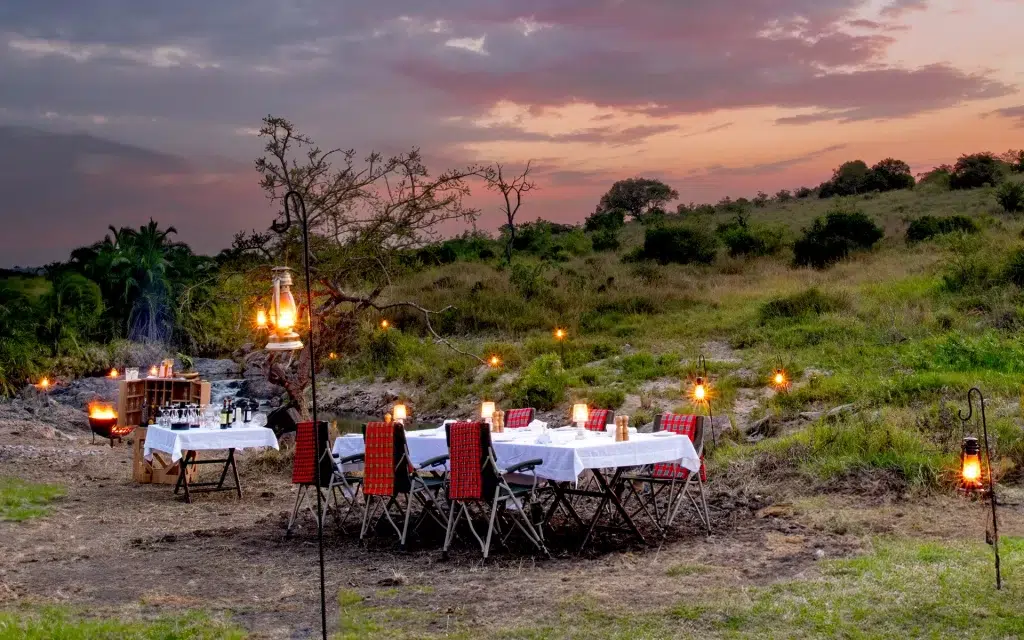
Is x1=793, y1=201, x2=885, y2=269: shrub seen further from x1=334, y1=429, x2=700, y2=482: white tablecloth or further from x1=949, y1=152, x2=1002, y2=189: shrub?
x1=334, y1=429, x2=700, y2=482: white tablecloth

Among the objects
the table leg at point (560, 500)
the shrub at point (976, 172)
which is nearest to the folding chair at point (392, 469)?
the table leg at point (560, 500)

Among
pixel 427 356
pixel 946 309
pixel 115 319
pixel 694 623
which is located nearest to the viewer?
pixel 694 623

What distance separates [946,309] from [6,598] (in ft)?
53.2

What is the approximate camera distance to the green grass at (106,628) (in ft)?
17.7

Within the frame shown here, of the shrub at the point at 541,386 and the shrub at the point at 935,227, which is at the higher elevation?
the shrub at the point at 935,227

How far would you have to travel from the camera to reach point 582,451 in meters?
7.63

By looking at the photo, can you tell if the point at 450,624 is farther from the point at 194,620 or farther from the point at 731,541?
the point at 731,541

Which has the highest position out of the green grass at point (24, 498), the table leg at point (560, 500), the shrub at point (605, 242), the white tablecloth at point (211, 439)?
the shrub at point (605, 242)

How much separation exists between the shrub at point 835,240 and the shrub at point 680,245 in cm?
301

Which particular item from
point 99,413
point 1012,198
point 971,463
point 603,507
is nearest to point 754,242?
point 1012,198

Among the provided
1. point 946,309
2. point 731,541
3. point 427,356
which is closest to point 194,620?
point 731,541

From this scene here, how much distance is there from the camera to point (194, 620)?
18.9 ft

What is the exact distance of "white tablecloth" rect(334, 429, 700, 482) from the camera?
7598mm

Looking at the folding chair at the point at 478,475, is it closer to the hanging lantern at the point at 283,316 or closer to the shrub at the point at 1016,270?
the hanging lantern at the point at 283,316
